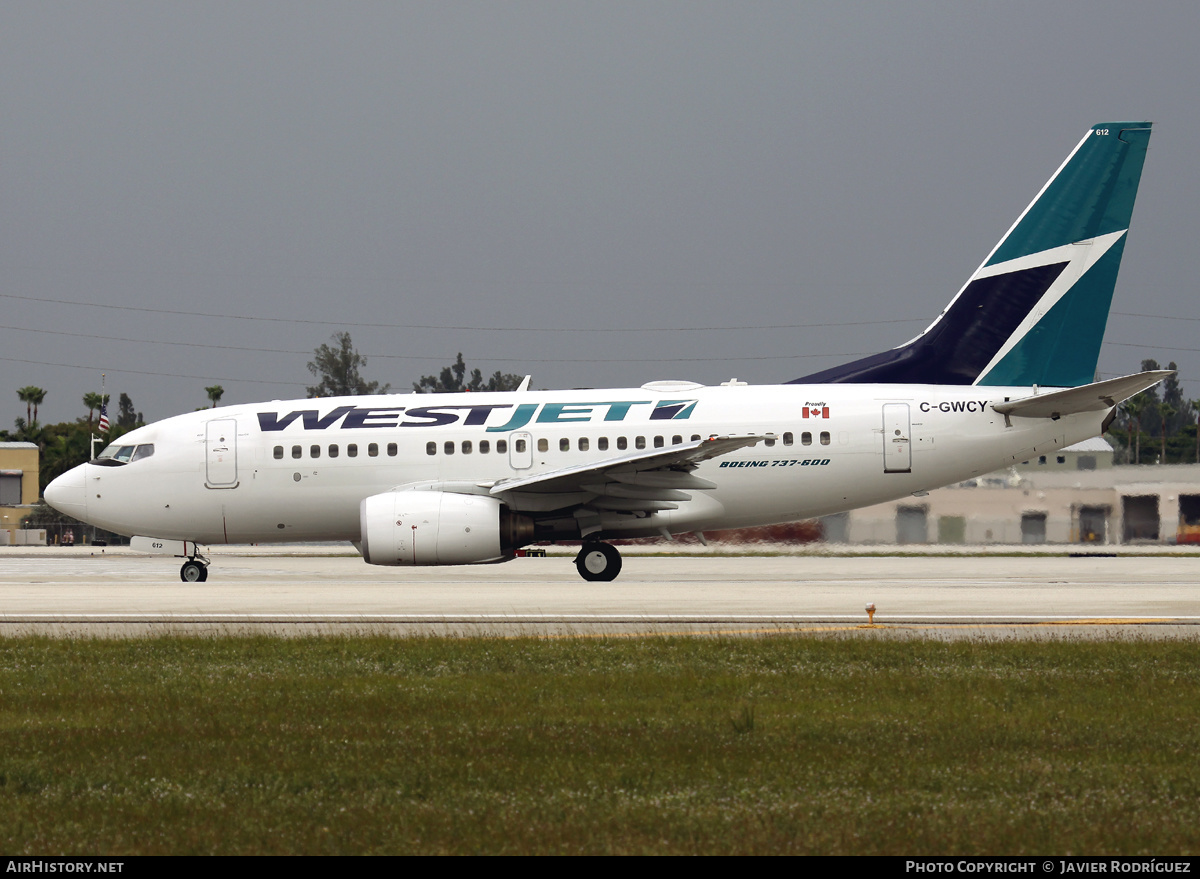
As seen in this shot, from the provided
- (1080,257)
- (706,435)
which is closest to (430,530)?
(706,435)

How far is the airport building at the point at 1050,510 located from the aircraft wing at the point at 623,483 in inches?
544

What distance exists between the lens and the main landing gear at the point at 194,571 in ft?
80.5

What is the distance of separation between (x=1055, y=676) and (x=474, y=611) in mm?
8258

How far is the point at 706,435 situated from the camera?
23.8 metres

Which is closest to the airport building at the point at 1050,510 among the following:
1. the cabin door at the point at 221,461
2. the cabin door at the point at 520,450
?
the cabin door at the point at 520,450

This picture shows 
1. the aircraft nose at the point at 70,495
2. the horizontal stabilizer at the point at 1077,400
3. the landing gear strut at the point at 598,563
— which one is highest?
the horizontal stabilizer at the point at 1077,400

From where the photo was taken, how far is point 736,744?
746cm

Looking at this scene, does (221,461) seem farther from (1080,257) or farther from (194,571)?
(1080,257)

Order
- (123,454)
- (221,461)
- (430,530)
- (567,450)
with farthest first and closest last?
(123,454), (221,461), (567,450), (430,530)

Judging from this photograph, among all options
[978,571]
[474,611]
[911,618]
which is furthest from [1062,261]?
[474,611]

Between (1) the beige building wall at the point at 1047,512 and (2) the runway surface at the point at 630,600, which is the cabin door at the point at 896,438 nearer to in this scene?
(2) the runway surface at the point at 630,600

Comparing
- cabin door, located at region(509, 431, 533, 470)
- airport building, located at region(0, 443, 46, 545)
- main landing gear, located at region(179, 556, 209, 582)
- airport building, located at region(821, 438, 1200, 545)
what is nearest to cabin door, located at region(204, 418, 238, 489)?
main landing gear, located at region(179, 556, 209, 582)

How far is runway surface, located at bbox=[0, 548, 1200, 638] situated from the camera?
14.2m

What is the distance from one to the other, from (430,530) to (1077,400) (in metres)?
12.5
